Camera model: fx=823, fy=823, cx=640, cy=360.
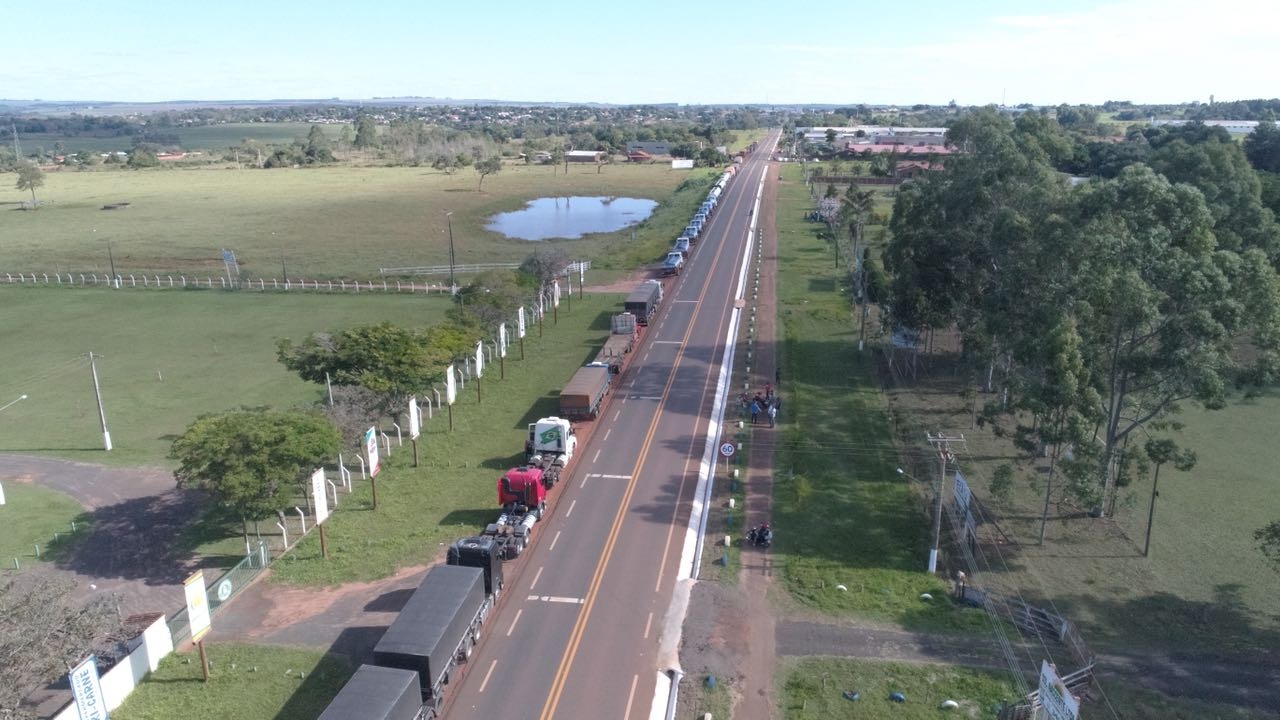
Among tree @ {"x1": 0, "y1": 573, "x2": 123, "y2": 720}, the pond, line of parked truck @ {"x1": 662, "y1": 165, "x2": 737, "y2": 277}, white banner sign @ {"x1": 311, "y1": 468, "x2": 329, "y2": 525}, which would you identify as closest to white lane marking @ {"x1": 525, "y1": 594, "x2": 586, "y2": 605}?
white banner sign @ {"x1": 311, "y1": 468, "x2": 329, "y2": 525}

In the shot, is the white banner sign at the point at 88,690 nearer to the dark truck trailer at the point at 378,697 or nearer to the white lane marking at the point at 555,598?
the dark truck trailer at the point at 378,697

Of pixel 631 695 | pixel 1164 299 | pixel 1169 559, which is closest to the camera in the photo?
pixel 631 695

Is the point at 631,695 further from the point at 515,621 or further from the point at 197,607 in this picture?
the point at 197,607

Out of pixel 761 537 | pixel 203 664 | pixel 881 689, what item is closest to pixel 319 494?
pixel 203 664

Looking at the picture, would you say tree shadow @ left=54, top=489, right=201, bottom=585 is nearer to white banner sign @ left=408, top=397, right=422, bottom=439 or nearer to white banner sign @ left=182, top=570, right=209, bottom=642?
white banner sign @ left=182, top=570, right=209, bottom=642

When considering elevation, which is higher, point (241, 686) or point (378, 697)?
point (378, 697)

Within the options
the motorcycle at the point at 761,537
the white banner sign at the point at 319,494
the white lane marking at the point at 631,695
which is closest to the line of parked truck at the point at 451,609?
the white lane marking at the point at 631,695
